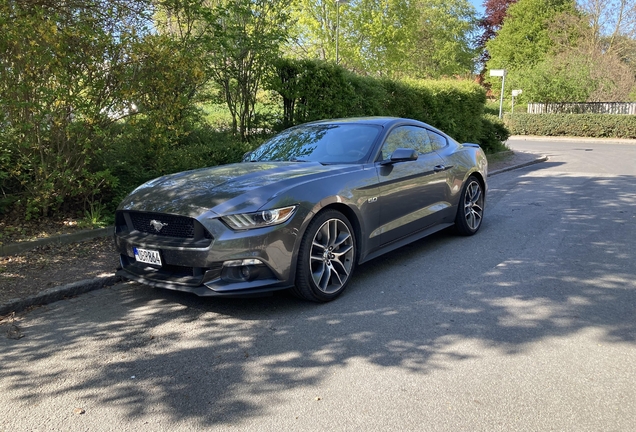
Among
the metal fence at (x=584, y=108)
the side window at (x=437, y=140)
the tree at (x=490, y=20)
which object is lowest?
the side window at (x=437, y=140)

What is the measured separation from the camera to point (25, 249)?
5809 millimetres

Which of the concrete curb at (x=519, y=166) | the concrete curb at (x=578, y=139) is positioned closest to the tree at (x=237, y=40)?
the concrete curb at (x=519, y=166)

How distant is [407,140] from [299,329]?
2.83 m

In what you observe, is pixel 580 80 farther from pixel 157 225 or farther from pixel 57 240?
pixel 157 225

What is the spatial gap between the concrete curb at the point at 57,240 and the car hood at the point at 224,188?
5.90 feet

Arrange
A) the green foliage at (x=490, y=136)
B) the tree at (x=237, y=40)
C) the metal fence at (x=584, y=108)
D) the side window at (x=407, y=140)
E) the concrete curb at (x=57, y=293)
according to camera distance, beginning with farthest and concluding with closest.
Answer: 1. the metal fence at (x=584, y=108)
2. the green foliage at (x=490, y=136)
3. the tree at (x=237, y=40)
4. the side window at (x=407, y=140)
5. the concrete curb at (x=57, y=293)

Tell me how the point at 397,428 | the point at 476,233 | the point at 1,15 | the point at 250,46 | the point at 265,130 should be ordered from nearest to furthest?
the point at 397,428 → the point at 1,15 → the point at 476,233 → the point at 250,46 → the point at 265,130

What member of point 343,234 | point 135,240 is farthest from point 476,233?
point 135,240

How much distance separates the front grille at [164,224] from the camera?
411 cm

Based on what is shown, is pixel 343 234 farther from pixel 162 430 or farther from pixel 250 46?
pixel 250 46

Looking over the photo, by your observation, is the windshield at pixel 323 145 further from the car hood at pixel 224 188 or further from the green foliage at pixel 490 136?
the green foliage at pixel 490 136

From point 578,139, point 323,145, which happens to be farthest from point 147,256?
point 578,139

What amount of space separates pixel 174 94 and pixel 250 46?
2.64 metres

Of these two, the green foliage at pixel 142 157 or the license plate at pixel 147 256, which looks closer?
the license plate at pixel 147 256
